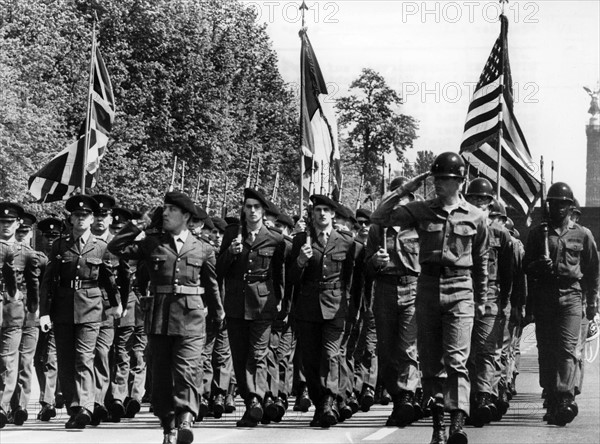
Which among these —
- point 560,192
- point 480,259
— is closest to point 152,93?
point 560,192

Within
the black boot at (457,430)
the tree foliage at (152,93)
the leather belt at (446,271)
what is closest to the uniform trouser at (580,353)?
the leather belt at (446,271)

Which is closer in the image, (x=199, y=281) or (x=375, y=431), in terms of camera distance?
(x=199, y=281)

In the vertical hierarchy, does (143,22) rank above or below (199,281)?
above

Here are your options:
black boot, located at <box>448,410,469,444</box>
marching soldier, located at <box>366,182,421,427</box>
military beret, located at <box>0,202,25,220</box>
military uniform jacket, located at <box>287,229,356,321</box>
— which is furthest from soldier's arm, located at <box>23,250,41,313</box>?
black boot, located at <box>448,410,469,444</box>

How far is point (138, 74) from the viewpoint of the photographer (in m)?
51.4

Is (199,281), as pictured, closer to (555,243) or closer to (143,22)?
(555,243)

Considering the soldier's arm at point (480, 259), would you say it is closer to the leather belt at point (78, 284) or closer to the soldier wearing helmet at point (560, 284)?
A: the soldier wearing helmet at point (560, 284)

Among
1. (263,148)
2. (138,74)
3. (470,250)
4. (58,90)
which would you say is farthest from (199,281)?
(263,148)

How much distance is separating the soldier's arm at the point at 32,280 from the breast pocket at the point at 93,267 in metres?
0.75

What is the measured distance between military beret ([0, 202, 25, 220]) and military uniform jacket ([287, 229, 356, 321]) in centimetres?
293

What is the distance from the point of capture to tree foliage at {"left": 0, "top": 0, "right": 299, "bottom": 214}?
43562mm

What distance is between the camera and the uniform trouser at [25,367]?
14312 mm

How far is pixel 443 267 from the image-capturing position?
429 inches

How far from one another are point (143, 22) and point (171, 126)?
13.6 ft
